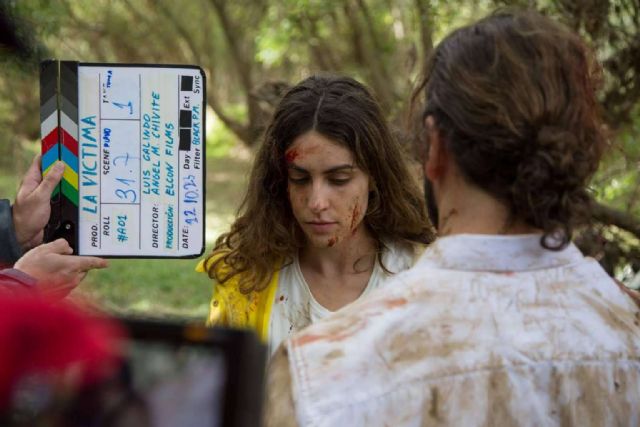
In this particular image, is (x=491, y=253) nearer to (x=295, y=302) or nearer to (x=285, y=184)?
(x=295, y=302)

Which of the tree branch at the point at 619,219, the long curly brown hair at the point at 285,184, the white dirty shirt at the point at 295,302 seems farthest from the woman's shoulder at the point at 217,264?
the tree branch at the point at 619,219

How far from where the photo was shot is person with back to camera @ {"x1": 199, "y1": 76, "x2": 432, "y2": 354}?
3.01 m

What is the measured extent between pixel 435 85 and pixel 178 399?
905 millimetres

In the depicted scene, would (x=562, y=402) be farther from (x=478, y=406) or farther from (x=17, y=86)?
(x=17, y=86)

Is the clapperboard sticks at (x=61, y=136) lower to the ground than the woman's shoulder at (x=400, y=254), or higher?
higher

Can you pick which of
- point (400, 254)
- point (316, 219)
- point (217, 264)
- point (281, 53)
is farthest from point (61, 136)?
point (281, 53)

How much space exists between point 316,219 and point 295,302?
271mm

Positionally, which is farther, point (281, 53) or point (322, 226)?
point (281, 53)

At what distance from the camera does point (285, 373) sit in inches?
66.9

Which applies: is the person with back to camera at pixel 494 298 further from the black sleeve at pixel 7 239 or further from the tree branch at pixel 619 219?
the tree branch at pixel 619 219

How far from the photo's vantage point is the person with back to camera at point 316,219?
9.87 ft

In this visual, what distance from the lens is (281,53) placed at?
384 inches

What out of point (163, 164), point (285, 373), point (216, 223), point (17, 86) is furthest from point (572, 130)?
point (17, 86)

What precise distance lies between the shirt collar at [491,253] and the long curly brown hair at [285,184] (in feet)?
4.30
